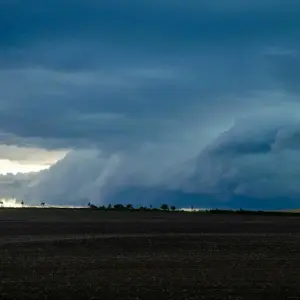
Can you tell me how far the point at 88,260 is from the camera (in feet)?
132

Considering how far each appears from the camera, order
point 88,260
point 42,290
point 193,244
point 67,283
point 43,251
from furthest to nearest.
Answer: point 193,244
point 43,251
point 88,260
point 67,283
point 42,290

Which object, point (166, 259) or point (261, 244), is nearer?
point (166, 259)

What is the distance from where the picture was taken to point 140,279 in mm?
31578

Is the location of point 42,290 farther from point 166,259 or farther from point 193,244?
point 193,244

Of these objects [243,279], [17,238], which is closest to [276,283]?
[243,279]

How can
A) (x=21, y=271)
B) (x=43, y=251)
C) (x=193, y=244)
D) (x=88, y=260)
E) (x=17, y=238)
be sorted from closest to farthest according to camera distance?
(x=21, y=271) → (x=88, y=260) → (x=43, y=251) → (x=193, y=244) → (x=17, y=238)

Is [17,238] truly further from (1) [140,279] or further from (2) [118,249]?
(1) [140,279]

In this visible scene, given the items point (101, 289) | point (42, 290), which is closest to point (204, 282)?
point (101, 289)

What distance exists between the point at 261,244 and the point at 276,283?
23772mm

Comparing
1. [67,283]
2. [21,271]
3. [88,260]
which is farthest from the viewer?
[88,260]

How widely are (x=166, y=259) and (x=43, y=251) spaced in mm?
9184

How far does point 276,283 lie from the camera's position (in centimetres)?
3056

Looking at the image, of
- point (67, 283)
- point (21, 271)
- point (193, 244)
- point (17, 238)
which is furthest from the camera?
point (17, 238)

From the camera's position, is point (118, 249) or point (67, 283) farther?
point (118, 249)
